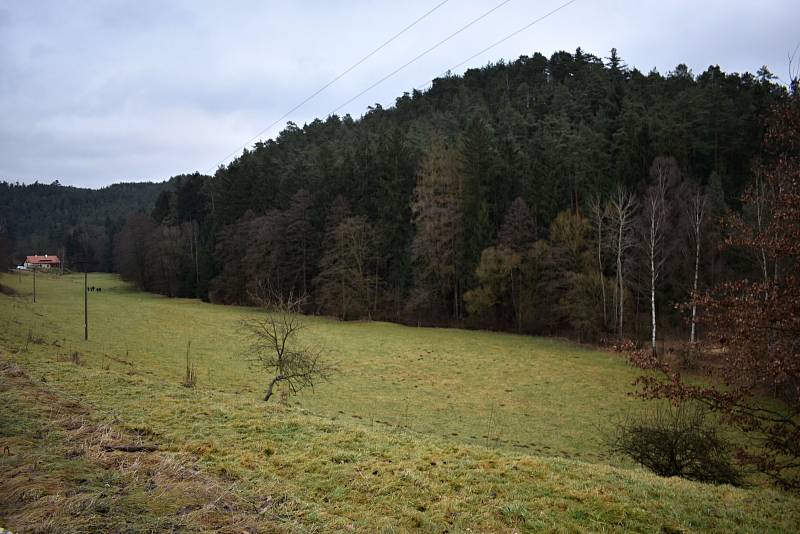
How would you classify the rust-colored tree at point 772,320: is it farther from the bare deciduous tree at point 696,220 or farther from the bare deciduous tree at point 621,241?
the bare deciduous tree at point 621,241

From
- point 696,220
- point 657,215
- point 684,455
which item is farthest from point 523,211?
point 684,455

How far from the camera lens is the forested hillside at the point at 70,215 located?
4707 inches

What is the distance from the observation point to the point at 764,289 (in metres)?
6.42

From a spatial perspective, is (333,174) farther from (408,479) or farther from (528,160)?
(408,479)

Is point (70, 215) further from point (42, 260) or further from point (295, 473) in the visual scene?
point (295, 473)

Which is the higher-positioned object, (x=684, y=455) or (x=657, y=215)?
(x=657, y=215)

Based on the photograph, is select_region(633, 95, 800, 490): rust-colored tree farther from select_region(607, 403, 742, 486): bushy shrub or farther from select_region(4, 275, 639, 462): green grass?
select_region(4, 275, 639, 462): green grass

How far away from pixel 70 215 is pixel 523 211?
181250mm

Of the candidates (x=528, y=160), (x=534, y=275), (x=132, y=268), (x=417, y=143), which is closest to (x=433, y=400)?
(x=534, y=275)

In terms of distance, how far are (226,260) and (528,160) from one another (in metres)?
43.1

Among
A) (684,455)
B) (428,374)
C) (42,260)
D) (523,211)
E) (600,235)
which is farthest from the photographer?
(42,260)

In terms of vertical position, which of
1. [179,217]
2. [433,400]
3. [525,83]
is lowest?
[433,400]

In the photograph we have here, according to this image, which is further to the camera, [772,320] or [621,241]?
[621,241]

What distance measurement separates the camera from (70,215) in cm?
16262
